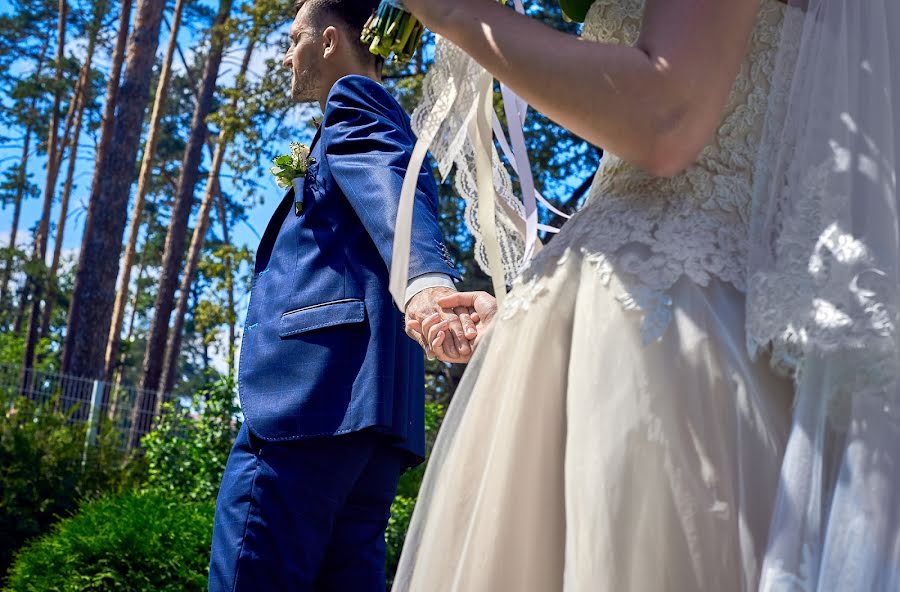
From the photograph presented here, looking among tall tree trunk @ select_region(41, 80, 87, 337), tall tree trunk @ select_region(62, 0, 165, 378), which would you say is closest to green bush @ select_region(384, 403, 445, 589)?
tall tree trunk @ select_region(62, 0, 165, 378)

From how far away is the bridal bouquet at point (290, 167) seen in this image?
10.1 ft

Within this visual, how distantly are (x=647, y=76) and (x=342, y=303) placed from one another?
5.17 feet

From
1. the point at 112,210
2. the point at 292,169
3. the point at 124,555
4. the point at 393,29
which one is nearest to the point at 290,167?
the point at 292,169

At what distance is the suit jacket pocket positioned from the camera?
2.74 metres

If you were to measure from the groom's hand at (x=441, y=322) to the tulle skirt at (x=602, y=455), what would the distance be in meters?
0.44

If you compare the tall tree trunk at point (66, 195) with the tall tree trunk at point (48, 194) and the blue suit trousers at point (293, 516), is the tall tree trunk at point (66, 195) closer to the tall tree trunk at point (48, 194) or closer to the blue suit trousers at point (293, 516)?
the tall tree trunk at point (48, 194)

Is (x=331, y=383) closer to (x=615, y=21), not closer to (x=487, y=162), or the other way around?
(x=487, y=162)

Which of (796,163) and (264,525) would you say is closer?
(796,163)

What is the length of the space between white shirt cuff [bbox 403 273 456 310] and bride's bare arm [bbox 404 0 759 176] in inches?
38.9

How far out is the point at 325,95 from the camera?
3.30 m

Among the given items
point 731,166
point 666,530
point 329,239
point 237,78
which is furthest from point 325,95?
point 237,78

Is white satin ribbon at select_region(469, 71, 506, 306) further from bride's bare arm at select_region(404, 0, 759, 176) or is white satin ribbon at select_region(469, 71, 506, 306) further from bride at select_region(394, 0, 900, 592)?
bride's bare arm at select_region(404, 0, 759, 176)

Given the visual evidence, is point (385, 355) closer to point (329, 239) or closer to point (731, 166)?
point (329, 239)

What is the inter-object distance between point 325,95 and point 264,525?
1.34 meters
